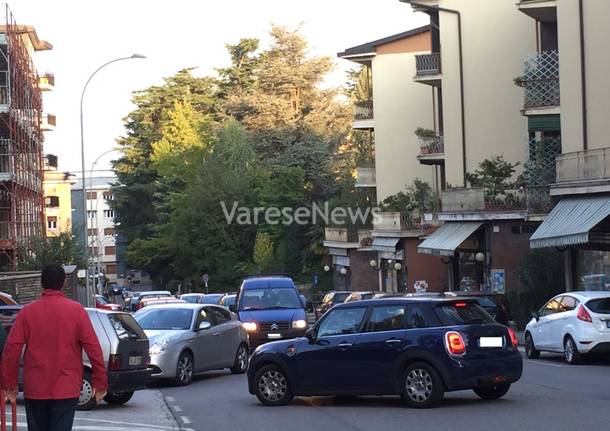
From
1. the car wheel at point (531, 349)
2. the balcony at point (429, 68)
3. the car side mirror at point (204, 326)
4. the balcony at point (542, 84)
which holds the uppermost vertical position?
the balcony at point (429, 68)

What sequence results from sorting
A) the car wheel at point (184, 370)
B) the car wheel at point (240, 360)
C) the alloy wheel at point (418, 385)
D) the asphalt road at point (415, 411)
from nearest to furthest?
1. the asphalt road at point (415, 411)
2. the alloy wheel at point (418, 385)
3. the car wheel at point (184, 370)
4. the car wheel at point (240, 360)

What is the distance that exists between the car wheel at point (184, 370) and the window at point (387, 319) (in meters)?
6.19

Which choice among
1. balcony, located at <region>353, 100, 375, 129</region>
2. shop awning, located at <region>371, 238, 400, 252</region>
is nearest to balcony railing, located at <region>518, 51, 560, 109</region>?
shop awning, located at <region>371, 238, 400, 252</region>

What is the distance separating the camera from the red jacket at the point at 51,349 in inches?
352

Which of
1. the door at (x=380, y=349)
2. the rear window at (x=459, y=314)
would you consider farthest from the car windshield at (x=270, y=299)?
the rear window at (x=459, y=314)

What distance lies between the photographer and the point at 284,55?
9356cm

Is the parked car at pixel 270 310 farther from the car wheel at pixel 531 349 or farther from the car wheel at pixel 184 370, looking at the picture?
the car wheel at pixel 184 370

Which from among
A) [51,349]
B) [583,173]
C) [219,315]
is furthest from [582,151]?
[51,349]

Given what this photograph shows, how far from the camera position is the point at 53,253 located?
175 ft

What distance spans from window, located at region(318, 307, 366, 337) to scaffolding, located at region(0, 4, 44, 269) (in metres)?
38.4

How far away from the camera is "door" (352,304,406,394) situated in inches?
638

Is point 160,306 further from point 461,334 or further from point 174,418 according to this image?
point 461,334

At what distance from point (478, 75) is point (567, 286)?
15.1 meters

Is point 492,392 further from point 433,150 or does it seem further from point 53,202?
point 53,202
